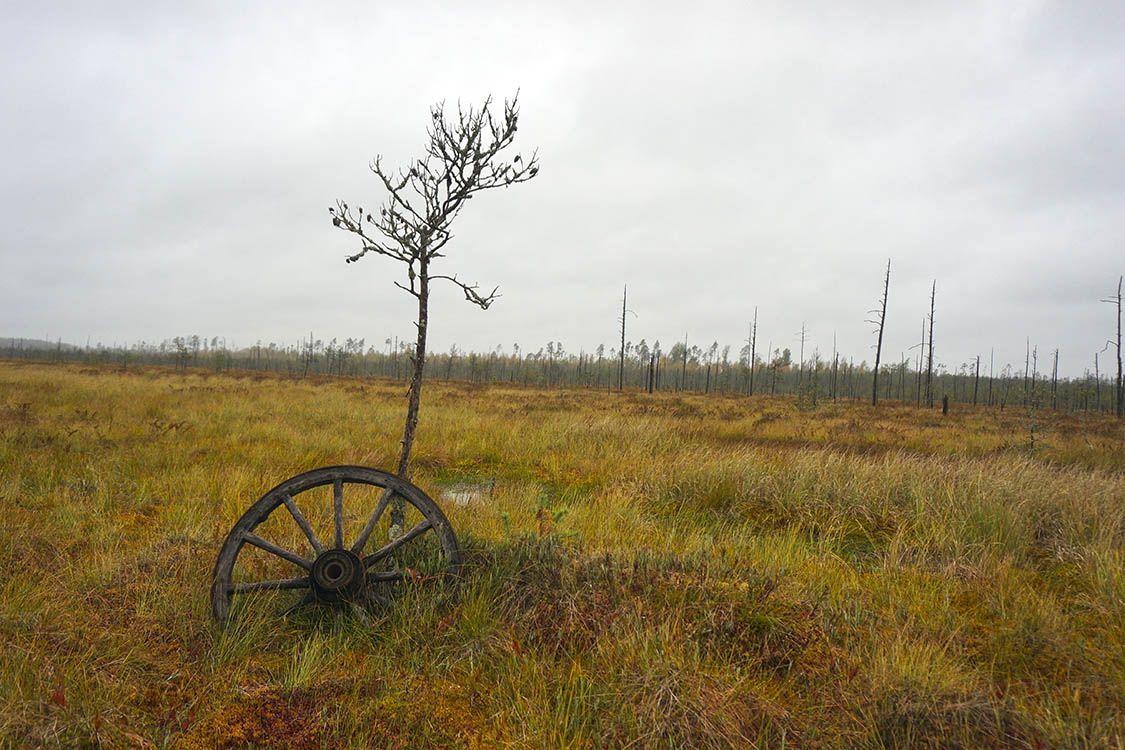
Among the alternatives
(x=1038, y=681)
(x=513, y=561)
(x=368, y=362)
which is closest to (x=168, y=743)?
(x=513, y=561)

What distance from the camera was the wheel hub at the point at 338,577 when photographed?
9.51ft

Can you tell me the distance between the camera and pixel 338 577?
2.97 metres

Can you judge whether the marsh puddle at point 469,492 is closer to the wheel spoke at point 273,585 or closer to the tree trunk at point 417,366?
the tree trunk at point 417,366

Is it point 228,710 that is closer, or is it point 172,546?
point 228,710

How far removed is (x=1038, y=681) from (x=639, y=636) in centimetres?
201

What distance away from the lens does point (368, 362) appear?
138 meters

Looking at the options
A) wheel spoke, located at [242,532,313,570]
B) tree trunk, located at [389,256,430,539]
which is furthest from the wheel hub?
tree trunk, located at [389,256,430,539]

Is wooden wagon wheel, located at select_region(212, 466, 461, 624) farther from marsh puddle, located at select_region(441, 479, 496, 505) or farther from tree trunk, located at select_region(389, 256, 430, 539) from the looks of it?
marsh puddle, located at select_region(441, 479, 496, 505)

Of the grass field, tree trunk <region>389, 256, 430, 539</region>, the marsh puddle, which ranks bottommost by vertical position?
the marsh puddle

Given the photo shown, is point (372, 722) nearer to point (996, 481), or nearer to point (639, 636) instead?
point (639, 636)

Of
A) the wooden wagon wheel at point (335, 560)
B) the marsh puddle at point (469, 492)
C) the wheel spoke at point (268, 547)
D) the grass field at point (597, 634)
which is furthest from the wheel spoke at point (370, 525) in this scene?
the marsh puddle at point (469, 492)

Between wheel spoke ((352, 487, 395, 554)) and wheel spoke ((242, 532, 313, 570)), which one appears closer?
wheel spoke ((242, 532, 313, 570))

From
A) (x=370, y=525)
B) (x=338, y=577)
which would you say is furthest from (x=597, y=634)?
(x=338, y=577)

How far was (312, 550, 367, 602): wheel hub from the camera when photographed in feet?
9.51
